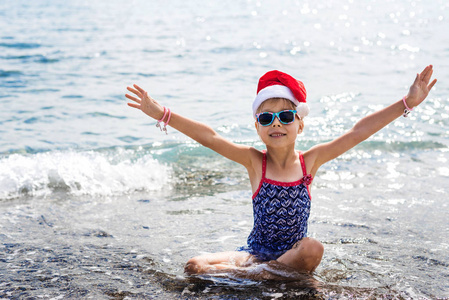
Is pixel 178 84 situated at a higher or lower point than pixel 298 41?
lower

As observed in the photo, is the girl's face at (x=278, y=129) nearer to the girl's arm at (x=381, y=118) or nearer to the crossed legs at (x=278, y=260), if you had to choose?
the girl's arm at (x=381, y=118)

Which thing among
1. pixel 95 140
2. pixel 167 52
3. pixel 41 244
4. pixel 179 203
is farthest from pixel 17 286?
pixel 167 52

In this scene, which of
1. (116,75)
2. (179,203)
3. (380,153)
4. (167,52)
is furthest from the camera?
(167,52)

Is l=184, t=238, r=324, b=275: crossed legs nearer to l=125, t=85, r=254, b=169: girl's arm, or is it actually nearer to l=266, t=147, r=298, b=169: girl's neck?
l=266, t=147, r=298, b=169: girl's neck

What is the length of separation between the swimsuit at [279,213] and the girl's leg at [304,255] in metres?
0.19

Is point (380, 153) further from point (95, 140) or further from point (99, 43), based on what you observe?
point (99, 43)

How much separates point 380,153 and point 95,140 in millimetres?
4495

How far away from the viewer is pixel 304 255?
3.86m

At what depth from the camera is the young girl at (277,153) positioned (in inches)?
158

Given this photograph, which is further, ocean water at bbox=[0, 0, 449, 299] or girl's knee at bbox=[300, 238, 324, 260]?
ocean water at bbox=[0, 0, 449, 299]

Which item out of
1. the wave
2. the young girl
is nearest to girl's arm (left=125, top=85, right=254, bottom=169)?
the young girl

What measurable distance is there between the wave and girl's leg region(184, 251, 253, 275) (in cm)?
275

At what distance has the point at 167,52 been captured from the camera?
16.1 metres

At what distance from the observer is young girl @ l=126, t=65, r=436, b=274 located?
4.02m
